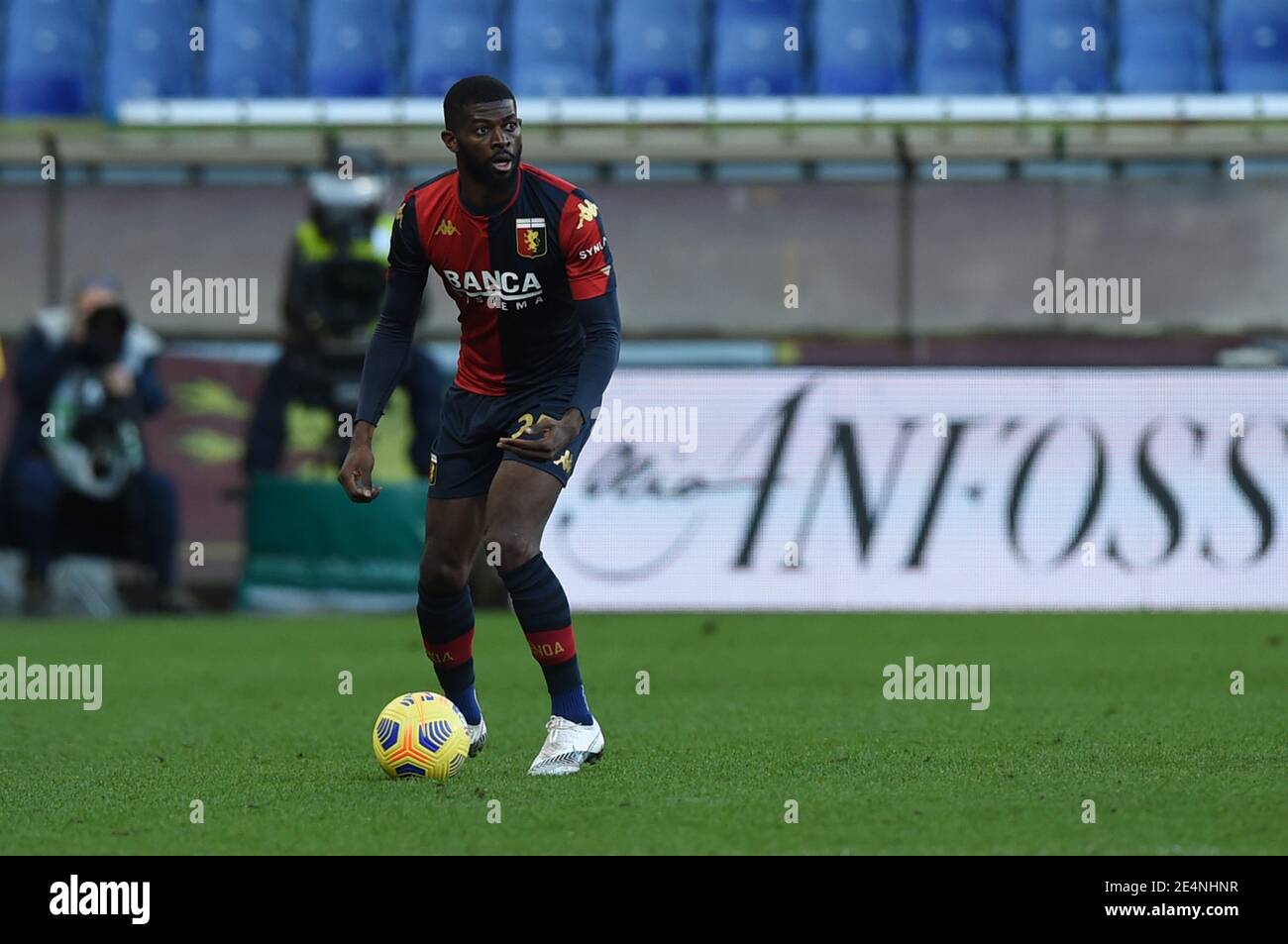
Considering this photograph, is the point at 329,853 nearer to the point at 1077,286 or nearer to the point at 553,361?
the point at 553,361

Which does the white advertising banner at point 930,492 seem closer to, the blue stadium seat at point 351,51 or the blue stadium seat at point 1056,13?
the blue stadium seat at point 1056,13

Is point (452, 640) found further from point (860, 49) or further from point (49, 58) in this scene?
point (49, 58)

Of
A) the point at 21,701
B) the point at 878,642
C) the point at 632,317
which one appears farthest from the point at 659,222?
the point at 21,701

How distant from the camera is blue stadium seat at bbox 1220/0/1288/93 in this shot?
18016mm

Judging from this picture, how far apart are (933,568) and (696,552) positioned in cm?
150

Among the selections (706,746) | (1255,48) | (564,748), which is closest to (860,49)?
(1255,48)

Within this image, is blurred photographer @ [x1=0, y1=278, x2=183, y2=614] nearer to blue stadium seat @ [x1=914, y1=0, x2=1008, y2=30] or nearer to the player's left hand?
the player's left hand

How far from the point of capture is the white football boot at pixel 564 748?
21.0 feet

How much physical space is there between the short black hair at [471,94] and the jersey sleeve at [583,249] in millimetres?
408

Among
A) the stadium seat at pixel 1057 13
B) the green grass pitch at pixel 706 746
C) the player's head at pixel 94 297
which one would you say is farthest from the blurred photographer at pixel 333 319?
the stadium seat at pixel 1057 13

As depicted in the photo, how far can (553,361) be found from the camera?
261 inches

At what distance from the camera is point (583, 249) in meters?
6.32

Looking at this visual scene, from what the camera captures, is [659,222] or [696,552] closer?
[696,552]

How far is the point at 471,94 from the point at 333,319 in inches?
320
